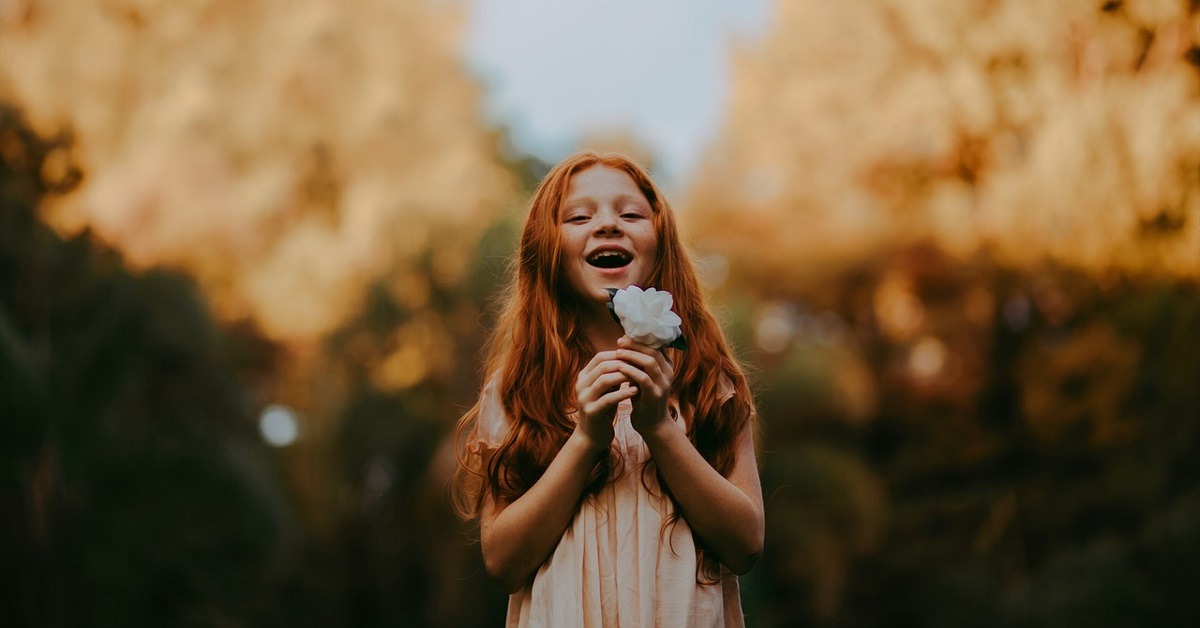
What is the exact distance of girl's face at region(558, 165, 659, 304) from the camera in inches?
81.7

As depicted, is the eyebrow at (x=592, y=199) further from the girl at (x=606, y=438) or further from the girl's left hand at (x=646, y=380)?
the girl's left hand at (x=646, y=380)

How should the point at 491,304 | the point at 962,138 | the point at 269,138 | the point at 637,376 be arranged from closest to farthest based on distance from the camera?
1. the point at 637,376
2. the point at 491,304
3. the point at 962,138
4. the point at 269,138

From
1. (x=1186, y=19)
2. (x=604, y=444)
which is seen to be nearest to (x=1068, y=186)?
(x=1186, y=19)

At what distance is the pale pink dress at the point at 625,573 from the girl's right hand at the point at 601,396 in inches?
6.5

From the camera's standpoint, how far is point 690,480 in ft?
6.09

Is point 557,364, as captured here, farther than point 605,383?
Yes

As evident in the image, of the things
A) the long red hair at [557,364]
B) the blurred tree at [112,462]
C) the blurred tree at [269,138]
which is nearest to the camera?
the long red hair at [557,364]

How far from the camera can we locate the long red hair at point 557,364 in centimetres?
203

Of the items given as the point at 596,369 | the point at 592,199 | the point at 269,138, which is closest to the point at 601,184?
the point at 592,199

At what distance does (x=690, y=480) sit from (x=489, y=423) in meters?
0.47

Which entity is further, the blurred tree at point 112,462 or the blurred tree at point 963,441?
the blurred tree at point 963,441

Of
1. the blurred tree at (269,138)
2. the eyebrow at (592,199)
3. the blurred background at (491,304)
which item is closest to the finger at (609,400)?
the eyebrow at (592,199)

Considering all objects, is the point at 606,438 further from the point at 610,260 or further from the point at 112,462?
the point at 112,462

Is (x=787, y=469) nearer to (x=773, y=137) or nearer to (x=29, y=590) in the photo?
(x=773, y=137)
